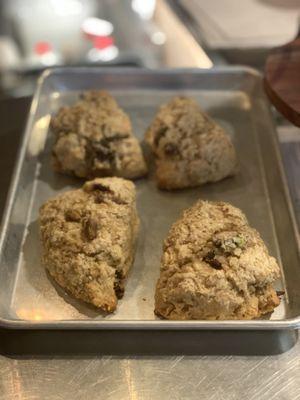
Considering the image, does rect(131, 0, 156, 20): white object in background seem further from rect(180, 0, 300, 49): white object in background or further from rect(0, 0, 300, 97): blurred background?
rect(180, 0, 300, 49): white object in background

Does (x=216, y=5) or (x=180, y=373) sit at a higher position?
(x=216, y=5)

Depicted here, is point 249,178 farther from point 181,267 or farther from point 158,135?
point 181,267

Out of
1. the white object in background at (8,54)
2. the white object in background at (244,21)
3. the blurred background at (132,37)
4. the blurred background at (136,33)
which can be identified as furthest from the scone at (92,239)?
the white object in background at (8,54)

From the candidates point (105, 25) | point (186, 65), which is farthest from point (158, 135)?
point (105, 25)

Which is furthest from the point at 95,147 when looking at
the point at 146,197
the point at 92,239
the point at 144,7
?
the point at 144,7

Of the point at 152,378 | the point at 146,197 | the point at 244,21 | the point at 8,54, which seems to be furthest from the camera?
the point at 8,54

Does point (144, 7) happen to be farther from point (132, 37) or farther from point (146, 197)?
point (146, 197)
